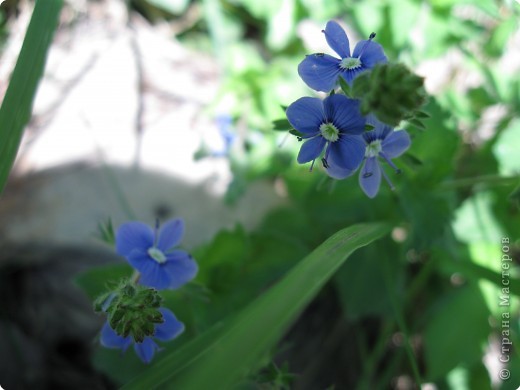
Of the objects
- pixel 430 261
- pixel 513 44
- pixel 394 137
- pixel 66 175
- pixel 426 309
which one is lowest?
pixel 66 175

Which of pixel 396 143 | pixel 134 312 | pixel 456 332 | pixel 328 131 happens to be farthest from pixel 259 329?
pixel 456 332

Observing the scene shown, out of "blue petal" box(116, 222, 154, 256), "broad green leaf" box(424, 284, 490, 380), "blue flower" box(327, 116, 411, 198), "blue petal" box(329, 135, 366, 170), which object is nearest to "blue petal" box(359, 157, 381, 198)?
"blue flower" box(327, 116, 411, 198)

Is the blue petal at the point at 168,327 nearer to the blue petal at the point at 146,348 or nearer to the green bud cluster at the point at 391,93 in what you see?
the blue petal at the point at 146,348

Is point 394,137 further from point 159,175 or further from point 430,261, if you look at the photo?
point 159,175

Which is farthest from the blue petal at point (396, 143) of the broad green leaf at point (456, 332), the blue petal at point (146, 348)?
the broad green leaf at point (456, 332)

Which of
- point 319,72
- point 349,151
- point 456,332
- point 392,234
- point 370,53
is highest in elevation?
point 370,53

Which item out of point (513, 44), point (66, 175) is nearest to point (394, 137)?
point (66, 175)

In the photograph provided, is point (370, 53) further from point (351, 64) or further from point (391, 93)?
point (391, 93)
